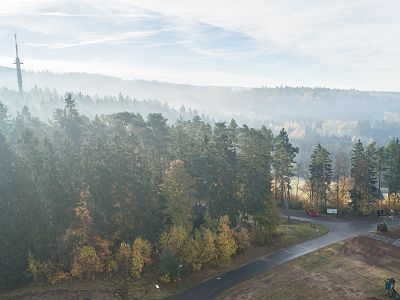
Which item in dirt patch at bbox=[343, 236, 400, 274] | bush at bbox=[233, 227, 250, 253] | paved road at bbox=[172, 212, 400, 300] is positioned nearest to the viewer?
paved road at bbox=[172, 212, 400, 300]

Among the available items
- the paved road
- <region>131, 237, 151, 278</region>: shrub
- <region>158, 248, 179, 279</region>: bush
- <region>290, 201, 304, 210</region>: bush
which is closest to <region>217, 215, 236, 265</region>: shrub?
the paved road

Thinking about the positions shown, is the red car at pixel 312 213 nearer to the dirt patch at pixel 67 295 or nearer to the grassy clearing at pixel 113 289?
the grassy clearing at pixel 113 289

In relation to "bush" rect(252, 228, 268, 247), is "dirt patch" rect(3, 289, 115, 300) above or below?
below

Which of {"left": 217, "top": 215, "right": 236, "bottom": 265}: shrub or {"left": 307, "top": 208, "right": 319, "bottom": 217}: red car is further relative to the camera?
{"left": 307, "top": 208, "right": 319, "bottom": 217}: red car

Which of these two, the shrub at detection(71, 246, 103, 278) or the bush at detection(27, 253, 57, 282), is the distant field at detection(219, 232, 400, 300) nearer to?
the shrub at detection(71, 246, 103, 278)

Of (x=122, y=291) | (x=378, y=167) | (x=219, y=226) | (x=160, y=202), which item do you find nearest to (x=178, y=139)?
(x=160, y=202)

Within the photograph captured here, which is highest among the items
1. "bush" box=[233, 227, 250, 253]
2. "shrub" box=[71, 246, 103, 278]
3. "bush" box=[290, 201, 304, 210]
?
"shrub" box=[71, 246, 103, 278]
